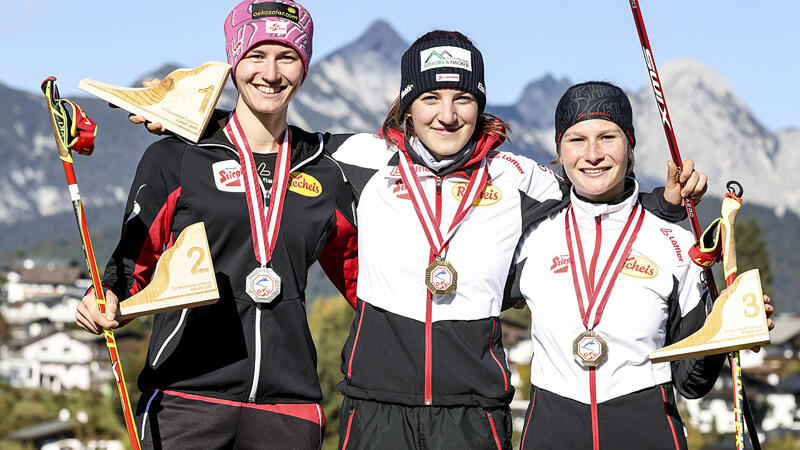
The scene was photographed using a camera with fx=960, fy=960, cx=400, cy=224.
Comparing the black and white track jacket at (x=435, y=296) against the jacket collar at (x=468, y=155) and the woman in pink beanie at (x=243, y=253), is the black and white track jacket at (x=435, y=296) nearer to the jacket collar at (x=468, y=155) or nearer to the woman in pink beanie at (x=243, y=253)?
the jacket collar at (x=468, y=155)

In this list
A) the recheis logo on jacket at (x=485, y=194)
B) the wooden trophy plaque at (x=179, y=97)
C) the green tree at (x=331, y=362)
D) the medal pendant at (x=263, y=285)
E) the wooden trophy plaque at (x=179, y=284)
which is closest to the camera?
the wooden trophy plaque at (x=179, y=284)

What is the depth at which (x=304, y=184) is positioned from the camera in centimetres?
485

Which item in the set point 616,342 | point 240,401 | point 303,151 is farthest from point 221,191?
point 616,342

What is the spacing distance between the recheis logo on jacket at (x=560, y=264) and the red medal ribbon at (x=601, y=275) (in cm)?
3

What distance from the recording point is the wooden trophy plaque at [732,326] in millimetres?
3920

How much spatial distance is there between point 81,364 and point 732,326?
3293 inches

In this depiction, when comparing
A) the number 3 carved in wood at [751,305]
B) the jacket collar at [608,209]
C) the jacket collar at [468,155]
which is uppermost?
the jacket collar at [468,155]

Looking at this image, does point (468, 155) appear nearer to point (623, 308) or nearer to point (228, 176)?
point (623, 308)

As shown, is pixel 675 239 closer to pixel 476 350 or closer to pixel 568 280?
pixel 568 280

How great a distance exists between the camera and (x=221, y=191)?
4645mm

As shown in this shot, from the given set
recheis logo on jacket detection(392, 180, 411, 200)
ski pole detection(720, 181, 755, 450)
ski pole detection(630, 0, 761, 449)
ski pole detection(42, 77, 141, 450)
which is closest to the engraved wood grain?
ski pole detection(720, 181, 755, 450)

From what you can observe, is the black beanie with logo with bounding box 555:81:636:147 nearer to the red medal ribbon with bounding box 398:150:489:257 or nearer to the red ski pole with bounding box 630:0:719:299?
the red ski pole with bounding box 630:0:719:299

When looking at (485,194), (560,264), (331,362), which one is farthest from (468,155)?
(331,362)

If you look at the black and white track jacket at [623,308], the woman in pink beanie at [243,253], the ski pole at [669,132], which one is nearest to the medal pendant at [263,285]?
the woman in pink beanie at [243,253]
